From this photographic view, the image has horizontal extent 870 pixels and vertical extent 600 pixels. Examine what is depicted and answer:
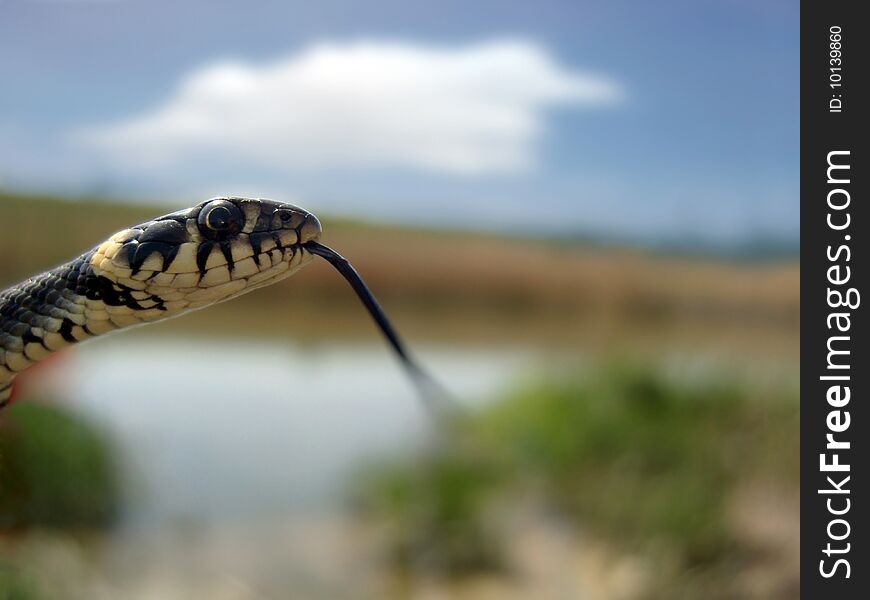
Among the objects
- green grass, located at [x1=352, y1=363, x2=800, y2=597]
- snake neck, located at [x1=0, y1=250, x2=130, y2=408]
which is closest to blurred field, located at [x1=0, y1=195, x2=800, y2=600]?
green grass, located at [x1=352, y1=363, x2=800, y2=597]

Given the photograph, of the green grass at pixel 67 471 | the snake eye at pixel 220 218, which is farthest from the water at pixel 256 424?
the snake eye at pixel 220 218

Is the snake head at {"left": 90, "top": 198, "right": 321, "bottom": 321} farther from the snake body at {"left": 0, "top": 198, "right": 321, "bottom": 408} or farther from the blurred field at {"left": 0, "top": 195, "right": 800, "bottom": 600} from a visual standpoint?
the blurred field at {"left": 0, "top": 195, "right": 800, "bottom": 600}

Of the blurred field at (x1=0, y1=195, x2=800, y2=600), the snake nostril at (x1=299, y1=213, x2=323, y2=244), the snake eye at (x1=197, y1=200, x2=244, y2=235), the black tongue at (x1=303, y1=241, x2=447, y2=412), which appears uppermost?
the snake eye at (x1=197, y1=200, x2=244, y2=235)

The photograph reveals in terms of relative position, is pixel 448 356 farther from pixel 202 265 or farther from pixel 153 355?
pixel 202 265

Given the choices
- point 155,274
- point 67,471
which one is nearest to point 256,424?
point 67,471

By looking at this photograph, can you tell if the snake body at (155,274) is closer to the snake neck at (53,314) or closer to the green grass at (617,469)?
the snake neck at (53,314)
